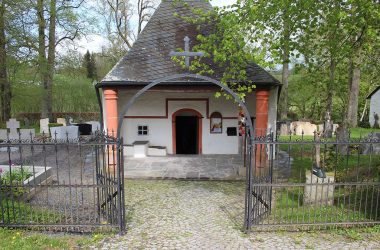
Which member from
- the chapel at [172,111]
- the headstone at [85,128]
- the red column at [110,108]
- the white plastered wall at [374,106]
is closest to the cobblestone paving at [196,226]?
the red column at [110,108]

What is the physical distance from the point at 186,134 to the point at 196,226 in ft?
30.2

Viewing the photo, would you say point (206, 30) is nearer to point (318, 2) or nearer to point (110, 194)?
point (318, 2)

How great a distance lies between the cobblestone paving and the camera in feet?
16.3

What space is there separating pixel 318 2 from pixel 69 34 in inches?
801

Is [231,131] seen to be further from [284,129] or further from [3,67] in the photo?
[3,67]

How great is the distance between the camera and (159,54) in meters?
12.3

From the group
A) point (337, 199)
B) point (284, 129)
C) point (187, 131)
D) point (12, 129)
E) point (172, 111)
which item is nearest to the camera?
point (337, 199)

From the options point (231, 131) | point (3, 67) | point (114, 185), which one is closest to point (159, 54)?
point (231, 131)

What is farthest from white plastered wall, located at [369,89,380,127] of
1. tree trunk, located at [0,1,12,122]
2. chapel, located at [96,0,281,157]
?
tree trunk, located at [0,1,12,122]

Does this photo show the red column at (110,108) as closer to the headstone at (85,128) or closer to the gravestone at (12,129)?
the gravestone at (12,129)

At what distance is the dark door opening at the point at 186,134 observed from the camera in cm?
1427

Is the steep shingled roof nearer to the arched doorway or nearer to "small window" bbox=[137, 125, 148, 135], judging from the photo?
the arched doorway

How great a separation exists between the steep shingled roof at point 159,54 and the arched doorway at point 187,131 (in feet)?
8.65

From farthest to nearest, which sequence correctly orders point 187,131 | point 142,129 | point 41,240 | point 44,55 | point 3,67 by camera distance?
point 44,55, point 3,67, point 187,131, point 142,129, point 41,240
